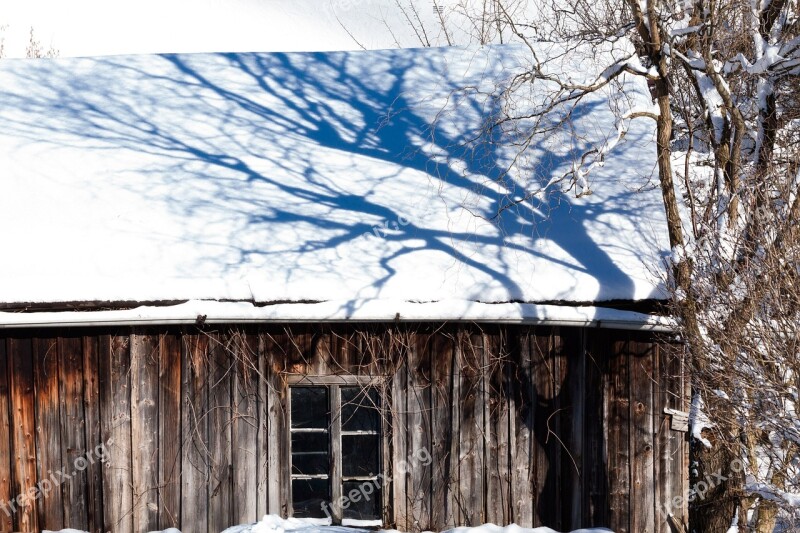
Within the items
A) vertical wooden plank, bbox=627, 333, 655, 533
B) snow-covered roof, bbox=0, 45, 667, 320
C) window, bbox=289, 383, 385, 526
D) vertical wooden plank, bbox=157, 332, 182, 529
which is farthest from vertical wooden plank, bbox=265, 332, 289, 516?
vertical wooden plank, bbox=627, 333, 655, 533

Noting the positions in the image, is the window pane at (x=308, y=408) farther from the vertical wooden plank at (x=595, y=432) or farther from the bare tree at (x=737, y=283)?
the bare tree at (x=737, y=283)

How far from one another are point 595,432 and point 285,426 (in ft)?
8.41

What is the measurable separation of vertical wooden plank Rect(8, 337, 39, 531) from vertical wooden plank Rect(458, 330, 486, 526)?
140 inches

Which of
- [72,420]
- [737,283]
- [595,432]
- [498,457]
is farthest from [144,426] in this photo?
[737,283]

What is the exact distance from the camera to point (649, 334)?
255 inches

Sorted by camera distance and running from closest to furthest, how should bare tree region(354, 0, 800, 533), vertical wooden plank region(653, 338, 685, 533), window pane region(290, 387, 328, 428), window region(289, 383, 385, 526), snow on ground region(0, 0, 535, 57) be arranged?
bare tree region(354, 0, 800, 533) → vertical wooden plank region(653, 338, 685, 533) → window region(289, 383, 385, 526) → window pane region(290, 387, 328, 428) → snow on ground region(0, 0, 535, 57)

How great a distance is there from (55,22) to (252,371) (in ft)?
342

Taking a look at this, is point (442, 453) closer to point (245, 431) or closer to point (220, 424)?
point (245, 431)

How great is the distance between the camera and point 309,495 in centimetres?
682

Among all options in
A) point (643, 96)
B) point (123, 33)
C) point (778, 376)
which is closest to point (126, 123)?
point (643, 96)

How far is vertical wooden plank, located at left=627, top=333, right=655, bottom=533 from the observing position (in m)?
6.54

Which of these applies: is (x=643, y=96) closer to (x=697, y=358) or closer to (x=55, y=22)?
(x=697, y=358)

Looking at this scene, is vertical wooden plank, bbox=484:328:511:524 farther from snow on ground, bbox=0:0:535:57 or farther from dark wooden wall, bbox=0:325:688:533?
snow on ground, bbox=0:0:535:57

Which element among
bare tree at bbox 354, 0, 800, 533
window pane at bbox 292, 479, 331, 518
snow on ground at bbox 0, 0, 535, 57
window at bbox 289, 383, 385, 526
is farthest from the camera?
snow on ground at bbox 0, 0, 535, 57
